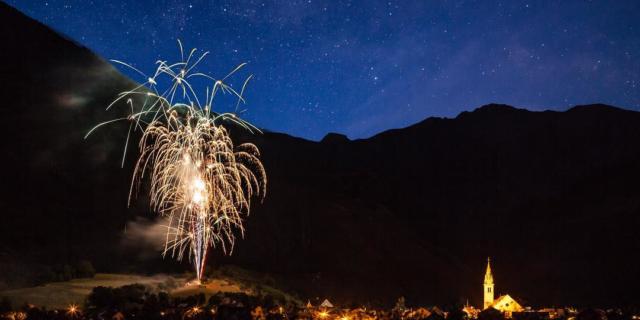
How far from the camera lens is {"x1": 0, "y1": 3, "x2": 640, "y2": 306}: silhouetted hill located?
43.6 meters

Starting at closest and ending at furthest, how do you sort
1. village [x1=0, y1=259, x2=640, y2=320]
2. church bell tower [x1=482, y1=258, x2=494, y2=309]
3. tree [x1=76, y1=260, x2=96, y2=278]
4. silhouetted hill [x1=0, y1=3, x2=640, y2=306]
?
village [x1=0, y1=259, x2=640, y2=320] < tree [x1=76, y1=260, x2=96, y2=278] < church bell tower [x1=482, y1=258, x2=494, y2=309] < silhouetted hill [x1=0, y1=3, x2=640, y2=306]

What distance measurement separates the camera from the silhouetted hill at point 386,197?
4356 centimetres

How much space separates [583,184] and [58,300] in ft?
284

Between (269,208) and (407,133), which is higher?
(407,133)

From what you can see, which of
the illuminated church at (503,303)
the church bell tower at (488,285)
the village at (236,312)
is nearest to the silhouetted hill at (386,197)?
the church bell tower at (488,285)

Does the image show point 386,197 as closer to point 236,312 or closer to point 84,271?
point 84,271

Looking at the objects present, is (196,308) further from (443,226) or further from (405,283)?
(443,226)

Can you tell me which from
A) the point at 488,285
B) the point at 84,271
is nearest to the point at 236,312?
the point at 84,271

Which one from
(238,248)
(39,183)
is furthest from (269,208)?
(39,183)

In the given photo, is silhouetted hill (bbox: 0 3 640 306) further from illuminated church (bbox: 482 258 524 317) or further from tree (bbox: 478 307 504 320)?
tree (bbox: 478 307 504 320)

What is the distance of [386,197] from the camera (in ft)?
290

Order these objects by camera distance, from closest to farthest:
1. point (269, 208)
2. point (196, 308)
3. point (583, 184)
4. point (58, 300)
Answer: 1. point (196, 308)
2. point (58, 300)
3. point (269, 208)
4. point (583, 184)

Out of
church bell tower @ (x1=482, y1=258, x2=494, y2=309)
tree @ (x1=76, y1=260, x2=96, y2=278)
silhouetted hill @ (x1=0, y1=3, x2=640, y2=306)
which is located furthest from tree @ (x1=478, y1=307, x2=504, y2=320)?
silhouetted hill @ (x1=0, y1=3, x2=640, y2=306)

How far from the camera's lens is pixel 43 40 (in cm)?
6444
